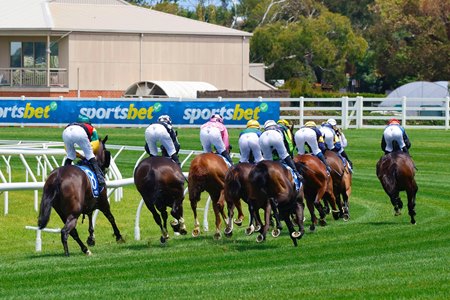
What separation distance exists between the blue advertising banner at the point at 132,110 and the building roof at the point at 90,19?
10.6 metres

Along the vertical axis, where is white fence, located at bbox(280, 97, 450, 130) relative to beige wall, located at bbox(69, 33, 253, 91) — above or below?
below

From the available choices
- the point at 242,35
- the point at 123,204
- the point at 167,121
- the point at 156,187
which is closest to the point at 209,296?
the point at 156,187

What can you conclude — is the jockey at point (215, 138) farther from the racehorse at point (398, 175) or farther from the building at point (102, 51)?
the building at point (102, 51)

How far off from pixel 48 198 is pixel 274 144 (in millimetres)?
3593

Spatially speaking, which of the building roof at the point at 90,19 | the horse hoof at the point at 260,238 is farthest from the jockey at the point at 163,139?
the building roof at the point at 90,19

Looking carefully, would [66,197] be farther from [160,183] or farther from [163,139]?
[163,139]

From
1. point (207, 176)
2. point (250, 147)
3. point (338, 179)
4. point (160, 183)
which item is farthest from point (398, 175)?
point (160, 183)

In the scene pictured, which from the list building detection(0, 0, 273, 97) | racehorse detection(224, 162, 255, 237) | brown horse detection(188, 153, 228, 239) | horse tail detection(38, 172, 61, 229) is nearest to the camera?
horse tail detection(38, 172, 61, 229)

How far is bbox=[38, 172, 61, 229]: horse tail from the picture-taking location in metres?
16.6

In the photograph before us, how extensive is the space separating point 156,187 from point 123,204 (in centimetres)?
710

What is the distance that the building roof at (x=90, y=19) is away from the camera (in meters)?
58.5

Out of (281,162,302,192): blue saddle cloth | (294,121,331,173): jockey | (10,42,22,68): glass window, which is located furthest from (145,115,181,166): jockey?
(10,42,22,68): glass window

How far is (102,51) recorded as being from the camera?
6031 cm

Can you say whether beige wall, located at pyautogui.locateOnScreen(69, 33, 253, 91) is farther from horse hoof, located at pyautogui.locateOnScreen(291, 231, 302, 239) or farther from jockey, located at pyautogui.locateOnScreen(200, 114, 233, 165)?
horse hoof, located at pyautogui.locateOnScreen(291, 231, 302, 239)
